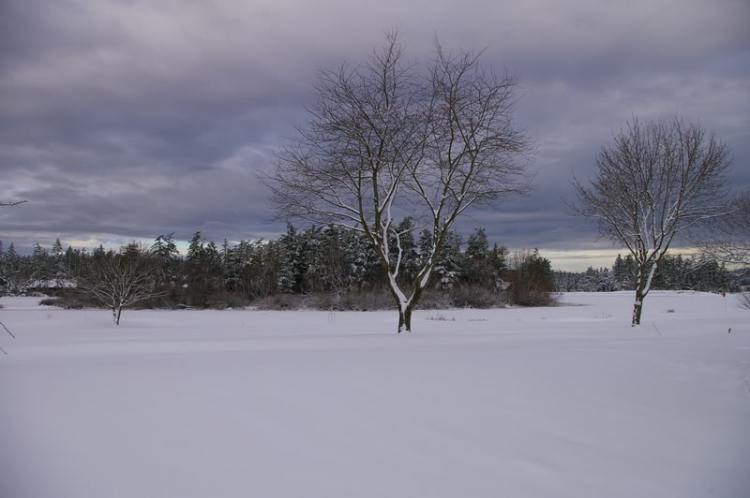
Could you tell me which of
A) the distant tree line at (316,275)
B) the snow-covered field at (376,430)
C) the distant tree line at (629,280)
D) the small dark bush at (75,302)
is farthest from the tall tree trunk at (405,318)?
the distant tree line at (629,280)

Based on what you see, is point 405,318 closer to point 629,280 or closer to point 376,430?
point 376,430

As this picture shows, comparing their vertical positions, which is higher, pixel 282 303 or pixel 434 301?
pixel 434 301

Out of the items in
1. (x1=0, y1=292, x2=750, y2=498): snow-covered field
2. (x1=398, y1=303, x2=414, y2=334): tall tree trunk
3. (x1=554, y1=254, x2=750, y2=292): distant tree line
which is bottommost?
(x1=0, y1=292, x2=750, y2=498): snow-covered field

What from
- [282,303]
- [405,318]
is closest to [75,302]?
[282,303]

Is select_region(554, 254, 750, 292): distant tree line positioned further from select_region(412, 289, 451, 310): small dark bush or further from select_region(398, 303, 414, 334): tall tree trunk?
select_region(398, 303, 414, 334): tall tree trunk

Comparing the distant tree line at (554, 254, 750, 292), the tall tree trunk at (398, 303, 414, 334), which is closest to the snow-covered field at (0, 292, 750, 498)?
the tall tree trunk at (398, 303, 414, 334)

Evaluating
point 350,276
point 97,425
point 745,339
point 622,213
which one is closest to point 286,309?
point 350,276

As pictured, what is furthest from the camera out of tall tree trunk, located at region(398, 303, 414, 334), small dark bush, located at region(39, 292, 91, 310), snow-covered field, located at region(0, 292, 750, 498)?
small dark bush, located at region(39, 292, 91, 310)

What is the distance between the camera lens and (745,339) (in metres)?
10.9

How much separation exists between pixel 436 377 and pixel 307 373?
178cm

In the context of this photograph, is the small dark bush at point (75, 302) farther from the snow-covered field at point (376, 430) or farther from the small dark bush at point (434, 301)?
the snow-covered field at point (376, 430)

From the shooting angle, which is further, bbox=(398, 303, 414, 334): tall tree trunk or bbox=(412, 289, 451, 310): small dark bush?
bbox=(412, 289, 451, 310): small dark bush

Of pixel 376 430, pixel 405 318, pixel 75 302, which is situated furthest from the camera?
pixel 75 302

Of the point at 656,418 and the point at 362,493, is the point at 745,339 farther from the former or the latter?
the point at 362,493
